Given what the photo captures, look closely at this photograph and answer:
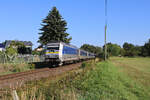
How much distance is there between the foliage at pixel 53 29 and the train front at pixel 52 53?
65.1 ft

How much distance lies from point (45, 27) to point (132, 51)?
80238mm

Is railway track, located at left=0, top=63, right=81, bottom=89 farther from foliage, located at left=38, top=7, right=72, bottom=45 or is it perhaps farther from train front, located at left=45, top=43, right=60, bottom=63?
foliage, located at left=38, top=7, right=72, bottom=45

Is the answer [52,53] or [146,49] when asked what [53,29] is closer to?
[52,53]

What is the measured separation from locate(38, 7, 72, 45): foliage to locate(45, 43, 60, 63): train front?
19854 mm

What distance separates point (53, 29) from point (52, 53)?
2168 cm

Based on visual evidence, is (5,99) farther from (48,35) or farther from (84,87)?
(48,35)

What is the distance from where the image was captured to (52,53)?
1900 cm

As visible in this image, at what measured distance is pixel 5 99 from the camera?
4227 mm

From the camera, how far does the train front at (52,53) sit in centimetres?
1861

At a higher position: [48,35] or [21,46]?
[48,35]

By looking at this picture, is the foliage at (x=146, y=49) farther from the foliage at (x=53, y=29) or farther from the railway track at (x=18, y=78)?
the railway track at (x=18, y=78)

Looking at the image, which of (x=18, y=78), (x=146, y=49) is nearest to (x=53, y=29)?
A: (x=18, y=78)

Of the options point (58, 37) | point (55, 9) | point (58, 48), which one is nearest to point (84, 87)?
point (58, 48)

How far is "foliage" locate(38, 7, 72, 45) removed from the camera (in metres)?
39.8
